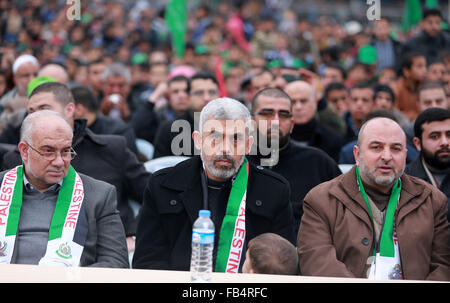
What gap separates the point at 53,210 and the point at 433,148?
2.97m

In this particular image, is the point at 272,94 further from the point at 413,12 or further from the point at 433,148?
the point at 413,12

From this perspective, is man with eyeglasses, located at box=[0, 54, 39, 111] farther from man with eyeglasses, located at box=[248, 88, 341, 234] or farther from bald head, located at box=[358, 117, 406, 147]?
bald head, located at box=[358, 117, 406, 147]

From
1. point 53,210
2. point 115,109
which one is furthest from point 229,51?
point 53,210

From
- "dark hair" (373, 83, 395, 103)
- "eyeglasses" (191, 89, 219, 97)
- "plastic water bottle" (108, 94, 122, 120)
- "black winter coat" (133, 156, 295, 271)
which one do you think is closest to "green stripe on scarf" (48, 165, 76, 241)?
"black winter coat" (133, 156, 295, 271)

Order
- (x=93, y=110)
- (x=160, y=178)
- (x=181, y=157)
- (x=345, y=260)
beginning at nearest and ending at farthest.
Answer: (x=345, y=260), (x=160, y=178), (x=181, y=157), (x=93, y=110)

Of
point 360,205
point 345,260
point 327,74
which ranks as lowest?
point 345,260

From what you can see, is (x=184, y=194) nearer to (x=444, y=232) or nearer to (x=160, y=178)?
(x=160, y=178)

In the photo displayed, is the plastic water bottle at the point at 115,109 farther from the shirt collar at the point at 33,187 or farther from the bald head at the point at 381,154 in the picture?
the bald head at the point at 381,154

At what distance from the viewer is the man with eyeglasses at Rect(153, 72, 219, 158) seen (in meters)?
6.55

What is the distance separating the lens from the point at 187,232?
4.49m

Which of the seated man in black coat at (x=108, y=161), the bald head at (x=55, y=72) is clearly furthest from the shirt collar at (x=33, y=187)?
the bald head at (x=55, y=72)

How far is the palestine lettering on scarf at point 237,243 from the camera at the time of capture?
4.29 meters
